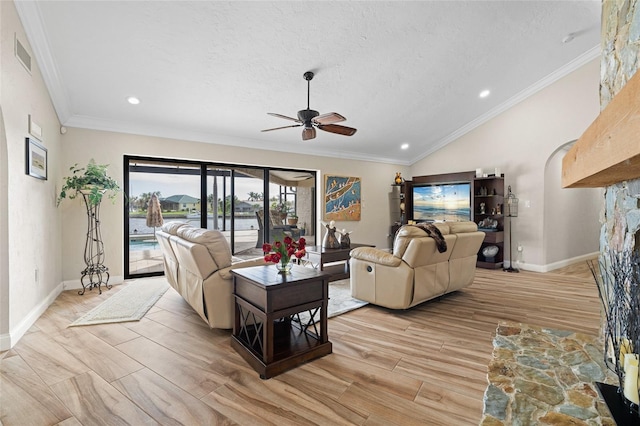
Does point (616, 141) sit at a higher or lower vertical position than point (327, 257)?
higher

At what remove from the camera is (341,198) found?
7508mm

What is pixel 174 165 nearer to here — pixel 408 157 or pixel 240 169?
pixel 240 169

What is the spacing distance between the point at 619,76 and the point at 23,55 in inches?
204

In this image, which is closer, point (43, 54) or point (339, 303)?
point (43, 54)

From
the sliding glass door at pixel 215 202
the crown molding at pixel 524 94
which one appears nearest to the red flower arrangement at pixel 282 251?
the sliding glass door at pixel 215 202

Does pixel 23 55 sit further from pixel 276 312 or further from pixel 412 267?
pixel 412 267

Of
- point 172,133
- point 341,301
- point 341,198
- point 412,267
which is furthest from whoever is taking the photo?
point 341,198

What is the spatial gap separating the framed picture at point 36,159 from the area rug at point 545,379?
4.48 metres

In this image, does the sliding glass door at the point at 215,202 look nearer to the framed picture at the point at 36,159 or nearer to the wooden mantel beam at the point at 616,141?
the framed picture at the point at 36,159

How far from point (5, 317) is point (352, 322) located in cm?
318

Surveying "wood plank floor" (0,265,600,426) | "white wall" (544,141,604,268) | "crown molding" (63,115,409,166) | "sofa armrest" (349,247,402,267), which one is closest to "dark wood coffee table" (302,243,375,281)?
"sofa armrest" (349,247,402,267)

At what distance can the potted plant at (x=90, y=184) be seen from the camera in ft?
13.7

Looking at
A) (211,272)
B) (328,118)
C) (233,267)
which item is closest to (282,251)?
(233,267)

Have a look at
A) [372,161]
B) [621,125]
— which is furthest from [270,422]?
[372,161]
